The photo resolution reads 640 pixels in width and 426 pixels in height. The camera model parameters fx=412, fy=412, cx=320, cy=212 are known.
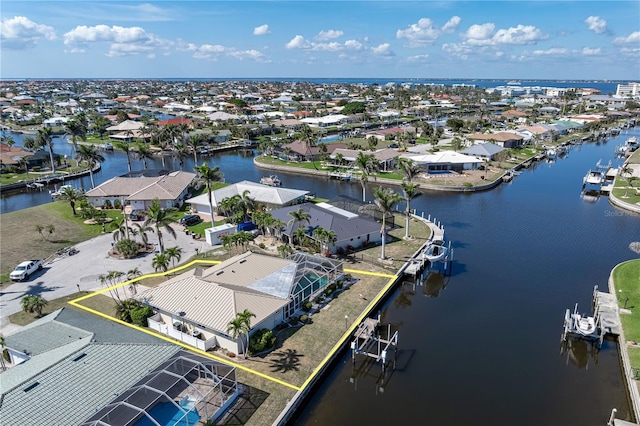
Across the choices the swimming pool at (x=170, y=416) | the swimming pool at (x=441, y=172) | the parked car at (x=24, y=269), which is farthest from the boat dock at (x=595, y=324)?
the swimming pool at (x=441, y=172)

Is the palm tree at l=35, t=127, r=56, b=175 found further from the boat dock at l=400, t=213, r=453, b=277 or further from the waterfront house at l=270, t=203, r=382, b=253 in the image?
the boat dock at l=400, t=213, r=453, b=277

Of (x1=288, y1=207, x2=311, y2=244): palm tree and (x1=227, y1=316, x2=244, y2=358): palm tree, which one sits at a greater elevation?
(x1=288, y1=207, x2=311, y2=244): palm tree

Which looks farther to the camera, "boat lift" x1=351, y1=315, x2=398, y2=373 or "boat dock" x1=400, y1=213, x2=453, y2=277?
"boat dock" x1=400, y1=213, x2=453, y2=277

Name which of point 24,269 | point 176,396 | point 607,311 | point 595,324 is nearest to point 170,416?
point 176,396

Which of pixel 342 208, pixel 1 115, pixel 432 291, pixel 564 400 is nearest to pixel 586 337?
pixel 564 400

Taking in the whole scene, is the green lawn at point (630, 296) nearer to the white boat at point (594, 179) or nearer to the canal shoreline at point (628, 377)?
the canal shoreline at point (628, 377)

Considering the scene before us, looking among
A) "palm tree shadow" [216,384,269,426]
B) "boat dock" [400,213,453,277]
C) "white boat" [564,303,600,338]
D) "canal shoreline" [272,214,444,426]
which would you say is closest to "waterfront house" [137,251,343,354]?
"palm tree shadow" [216,384,269,426]

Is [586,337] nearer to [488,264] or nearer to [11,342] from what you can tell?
[488,264]

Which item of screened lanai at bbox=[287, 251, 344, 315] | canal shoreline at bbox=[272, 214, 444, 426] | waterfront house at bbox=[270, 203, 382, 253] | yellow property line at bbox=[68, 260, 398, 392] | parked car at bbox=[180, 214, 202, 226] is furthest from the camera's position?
parked car at bbox=[180, 214, 202, 226]
